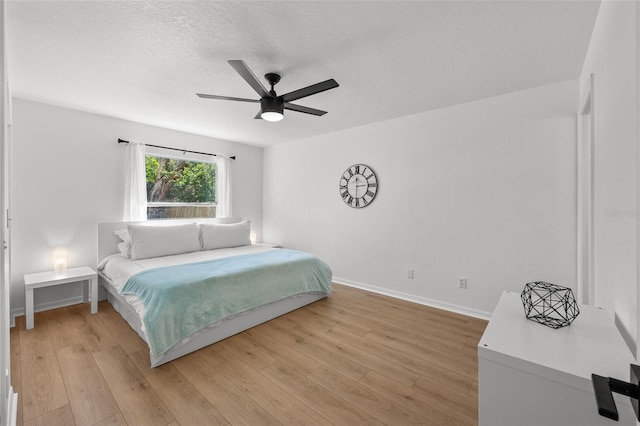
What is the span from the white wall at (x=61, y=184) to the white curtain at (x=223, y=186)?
3.79 ft

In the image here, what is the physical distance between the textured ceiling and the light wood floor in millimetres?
2432

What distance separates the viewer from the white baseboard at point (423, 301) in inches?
123

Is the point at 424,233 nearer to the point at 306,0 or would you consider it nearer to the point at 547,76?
the point at 547,76

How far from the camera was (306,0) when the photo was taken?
5.39 ft

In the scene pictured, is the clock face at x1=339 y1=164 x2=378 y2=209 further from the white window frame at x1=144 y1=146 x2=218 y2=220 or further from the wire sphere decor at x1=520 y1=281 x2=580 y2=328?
the wire sphere decor at x1=520 y1=281 x2=580 y2=328

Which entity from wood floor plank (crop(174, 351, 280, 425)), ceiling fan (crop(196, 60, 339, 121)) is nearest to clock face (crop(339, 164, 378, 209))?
ceiling fan (crop(196, 60, 339, 121))

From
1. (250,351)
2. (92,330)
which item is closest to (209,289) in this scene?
(250,351)

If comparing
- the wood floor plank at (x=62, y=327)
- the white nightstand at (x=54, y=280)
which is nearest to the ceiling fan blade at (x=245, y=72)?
the wood floor plank at (x=62, y=327)

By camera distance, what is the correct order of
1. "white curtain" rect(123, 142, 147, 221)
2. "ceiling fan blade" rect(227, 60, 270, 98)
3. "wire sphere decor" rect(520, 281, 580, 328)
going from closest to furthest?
1. "wire sphere decor" rect(520, 281, 580, 328)
2. "ceiling fan blade" rect(227, 60, 270, 98)
3. "white curtain" rect(123, 142, 147, 221)

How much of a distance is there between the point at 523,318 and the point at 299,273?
8.17ft

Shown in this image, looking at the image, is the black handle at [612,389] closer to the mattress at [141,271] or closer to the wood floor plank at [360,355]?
the wood floor plank at [360,355]

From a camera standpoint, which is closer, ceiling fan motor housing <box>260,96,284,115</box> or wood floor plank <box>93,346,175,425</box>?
wood floor plank <box>93,346,175,425</box>

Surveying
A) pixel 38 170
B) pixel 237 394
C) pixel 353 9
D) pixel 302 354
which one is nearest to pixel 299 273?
pixel 302 354

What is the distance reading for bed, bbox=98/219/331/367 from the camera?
2260 millimetres
